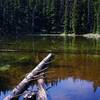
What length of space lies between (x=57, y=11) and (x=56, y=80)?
7956 cm

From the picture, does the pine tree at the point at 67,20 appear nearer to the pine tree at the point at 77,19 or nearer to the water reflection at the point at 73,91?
the pine tree at the point at 77,19

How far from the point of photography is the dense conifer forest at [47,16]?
90.5m

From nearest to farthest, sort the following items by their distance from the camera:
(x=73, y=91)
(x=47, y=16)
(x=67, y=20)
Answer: (x=73, y=91) < (x=67, y=20) < (x=47, y=16)

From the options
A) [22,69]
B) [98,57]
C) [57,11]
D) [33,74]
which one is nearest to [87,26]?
[57,11]

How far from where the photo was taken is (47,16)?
100500mm

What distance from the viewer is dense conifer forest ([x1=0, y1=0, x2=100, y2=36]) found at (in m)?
90.5

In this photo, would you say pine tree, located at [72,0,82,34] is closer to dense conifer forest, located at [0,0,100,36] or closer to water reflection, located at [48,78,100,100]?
Result: dense conifer forest, located at [0,0,100,36]

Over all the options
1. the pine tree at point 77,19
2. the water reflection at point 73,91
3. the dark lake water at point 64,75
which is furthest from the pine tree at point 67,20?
the water reflection at point 73,91

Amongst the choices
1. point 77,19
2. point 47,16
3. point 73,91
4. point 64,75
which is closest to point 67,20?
point 77,19

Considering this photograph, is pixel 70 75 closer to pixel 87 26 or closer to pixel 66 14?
pixel 87 26

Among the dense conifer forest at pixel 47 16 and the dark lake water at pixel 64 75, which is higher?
the dense conifer forest at pixel 47 16

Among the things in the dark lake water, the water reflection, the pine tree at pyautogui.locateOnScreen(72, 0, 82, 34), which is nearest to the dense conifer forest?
the pine tree at pyautogui.locateOnScreen(72, 0, 82, 34)

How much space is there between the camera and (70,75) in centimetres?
2672

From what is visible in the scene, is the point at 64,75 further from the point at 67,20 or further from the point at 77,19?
the point at 67,20
